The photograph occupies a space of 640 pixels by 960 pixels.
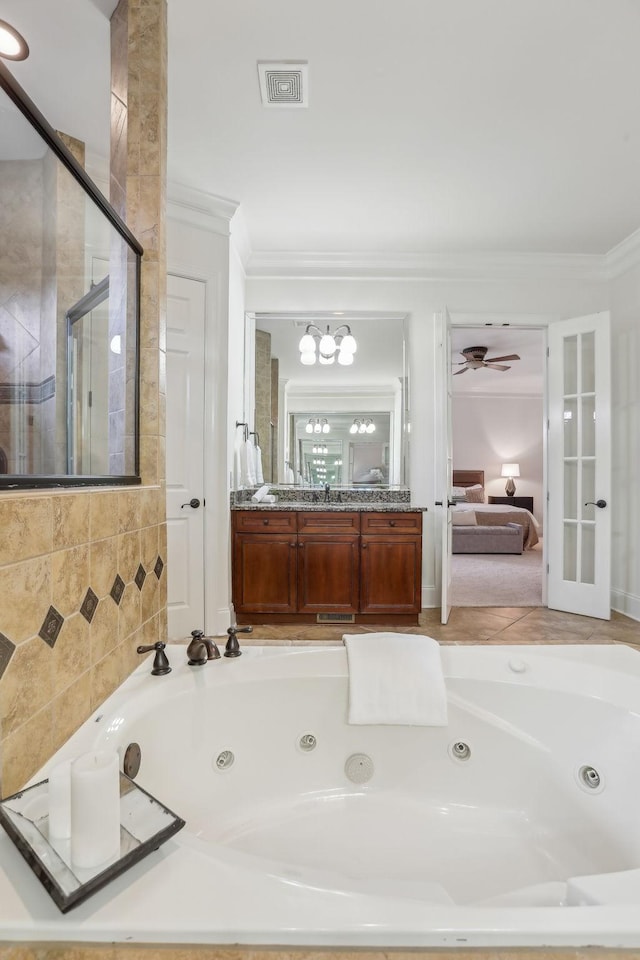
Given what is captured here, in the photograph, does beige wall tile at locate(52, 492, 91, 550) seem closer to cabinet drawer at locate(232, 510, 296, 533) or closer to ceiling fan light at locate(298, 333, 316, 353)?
cabinet drawer at locate(232, 510, 296, 533)

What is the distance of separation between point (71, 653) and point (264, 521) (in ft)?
7.01

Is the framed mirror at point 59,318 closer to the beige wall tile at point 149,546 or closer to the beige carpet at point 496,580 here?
the beige wall tile at point 149,546

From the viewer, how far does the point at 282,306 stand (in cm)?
372

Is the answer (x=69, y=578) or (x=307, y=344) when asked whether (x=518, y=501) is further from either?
(x=69, y=578)

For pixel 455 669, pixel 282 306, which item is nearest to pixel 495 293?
pixel 282 306

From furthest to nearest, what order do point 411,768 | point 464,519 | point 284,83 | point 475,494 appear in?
1. point 475,494
2. point 464,519
3. point 284,83
4. point 411,768

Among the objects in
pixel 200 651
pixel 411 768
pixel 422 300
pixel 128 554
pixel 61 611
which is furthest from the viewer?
pixel 422 300

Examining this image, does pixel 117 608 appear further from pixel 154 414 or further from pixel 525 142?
pixel 525 142

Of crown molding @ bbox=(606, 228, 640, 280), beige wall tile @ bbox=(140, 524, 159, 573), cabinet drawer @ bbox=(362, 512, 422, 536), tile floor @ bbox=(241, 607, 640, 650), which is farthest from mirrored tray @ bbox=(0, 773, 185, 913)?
A: crown molding @ bbox=(606, 228, 640, 280)

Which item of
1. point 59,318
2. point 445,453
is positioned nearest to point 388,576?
point 445,453

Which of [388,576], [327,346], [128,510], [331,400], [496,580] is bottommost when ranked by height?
[496,580]

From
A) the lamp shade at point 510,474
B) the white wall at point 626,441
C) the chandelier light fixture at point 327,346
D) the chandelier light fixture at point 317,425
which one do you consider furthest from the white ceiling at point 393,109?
the lamp shade at point 510,474

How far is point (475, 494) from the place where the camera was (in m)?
8.15

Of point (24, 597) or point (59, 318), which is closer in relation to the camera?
point (24, 597)
